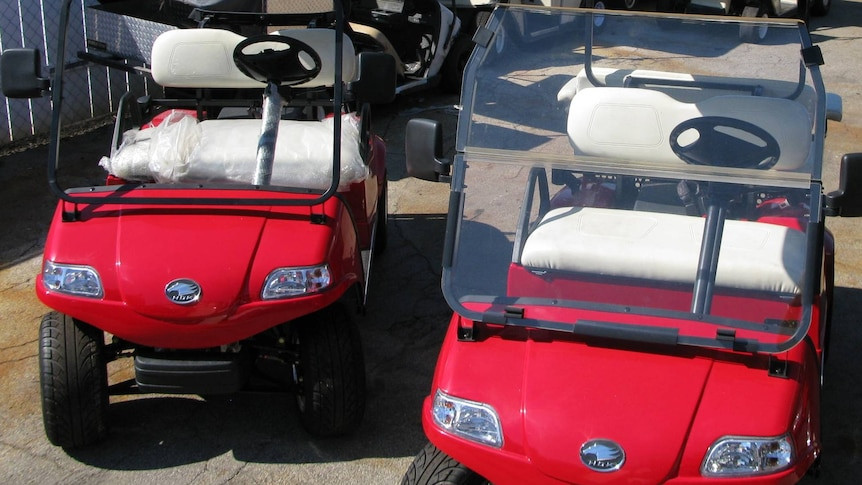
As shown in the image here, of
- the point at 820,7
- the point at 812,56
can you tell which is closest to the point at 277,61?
the point at 812,56

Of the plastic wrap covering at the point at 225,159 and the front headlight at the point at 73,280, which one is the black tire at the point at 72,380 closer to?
the front headlight at the point at 73,280

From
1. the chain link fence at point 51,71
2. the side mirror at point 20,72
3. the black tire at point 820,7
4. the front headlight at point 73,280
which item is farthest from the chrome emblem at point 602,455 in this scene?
the black tire at point 820,7

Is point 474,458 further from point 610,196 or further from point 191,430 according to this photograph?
point 191,430

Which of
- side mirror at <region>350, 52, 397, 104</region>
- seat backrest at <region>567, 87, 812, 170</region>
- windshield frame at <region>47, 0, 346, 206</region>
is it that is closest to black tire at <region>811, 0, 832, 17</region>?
side mirror at <region>350, 52, 397, 104</region>

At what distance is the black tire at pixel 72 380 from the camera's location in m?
3.45

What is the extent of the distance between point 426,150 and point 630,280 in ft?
2.59

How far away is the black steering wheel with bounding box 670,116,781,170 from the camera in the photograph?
294 cm

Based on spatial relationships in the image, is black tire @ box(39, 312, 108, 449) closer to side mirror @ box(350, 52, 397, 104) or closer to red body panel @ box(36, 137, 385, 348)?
red body panel @ box(36, 137, 385, 348)

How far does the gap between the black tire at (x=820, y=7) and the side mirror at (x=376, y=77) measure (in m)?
10.8

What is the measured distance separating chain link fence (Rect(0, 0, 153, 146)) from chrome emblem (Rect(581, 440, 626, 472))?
560cm

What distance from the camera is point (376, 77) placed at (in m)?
4.13

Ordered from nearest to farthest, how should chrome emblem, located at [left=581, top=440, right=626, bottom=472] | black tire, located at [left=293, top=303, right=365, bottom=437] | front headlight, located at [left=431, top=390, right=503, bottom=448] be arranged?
chrome emblem, located at [left=581, top=440, right=626, bottom=472] < front headlight, located at [left=431, top=390, right=503, bottom=448] < black tire, located at [left=293, top=303, right=365, bottom=437]

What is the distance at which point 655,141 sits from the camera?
315 centimetres

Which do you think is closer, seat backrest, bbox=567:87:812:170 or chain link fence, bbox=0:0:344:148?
seat backrest, bbox=567:87:812:170
